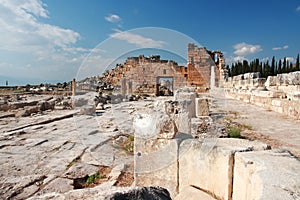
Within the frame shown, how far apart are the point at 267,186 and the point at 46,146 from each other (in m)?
4.53

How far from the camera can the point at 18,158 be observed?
12.3 ft

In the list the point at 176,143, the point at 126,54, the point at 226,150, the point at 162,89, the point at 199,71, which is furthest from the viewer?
the point at 199,71

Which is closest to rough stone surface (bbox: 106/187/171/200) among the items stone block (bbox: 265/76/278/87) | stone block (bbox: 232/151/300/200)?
stone block (bbox: 232/151/300/200)

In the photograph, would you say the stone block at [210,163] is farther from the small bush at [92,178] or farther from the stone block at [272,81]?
the stone block at [272,81]

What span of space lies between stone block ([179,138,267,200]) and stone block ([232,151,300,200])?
0.09m

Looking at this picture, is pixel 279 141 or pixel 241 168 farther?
pixel 279 141

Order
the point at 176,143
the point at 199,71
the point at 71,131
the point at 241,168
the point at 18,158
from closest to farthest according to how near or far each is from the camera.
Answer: the point at 241,168 → the point at 176,143 → the point at 18,158 → the point at 71,131 → the point at 199,71

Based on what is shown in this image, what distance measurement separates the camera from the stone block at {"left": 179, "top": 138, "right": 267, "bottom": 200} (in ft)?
5.87

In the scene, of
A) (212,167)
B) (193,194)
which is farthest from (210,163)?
(193,194)

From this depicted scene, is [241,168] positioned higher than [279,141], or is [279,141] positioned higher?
[241,168]

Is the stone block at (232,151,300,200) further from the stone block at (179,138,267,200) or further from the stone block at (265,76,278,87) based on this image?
the stone block at (265,76,278,87)

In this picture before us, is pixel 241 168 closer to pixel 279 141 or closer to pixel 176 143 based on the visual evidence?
pixel 176 143

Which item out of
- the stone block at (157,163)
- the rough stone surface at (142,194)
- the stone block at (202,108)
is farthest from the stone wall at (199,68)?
the rough stone surface at (142,194)

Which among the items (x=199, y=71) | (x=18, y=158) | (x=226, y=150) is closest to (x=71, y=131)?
(x=18, y=158)
